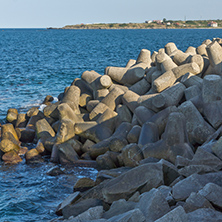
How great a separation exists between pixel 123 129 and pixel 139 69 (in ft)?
10.7

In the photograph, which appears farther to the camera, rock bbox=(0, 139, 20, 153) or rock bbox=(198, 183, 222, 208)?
rock bbox=(0, 139, 20, 153)

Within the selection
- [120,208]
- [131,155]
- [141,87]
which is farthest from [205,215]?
[141,87]

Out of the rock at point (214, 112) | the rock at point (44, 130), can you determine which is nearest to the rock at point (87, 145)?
the rock at point (44, 130)

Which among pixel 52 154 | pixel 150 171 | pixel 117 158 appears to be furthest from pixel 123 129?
pixel 150 171

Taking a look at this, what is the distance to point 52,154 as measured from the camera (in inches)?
366

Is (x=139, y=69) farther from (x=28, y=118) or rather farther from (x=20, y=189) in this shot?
(x=20, y=189)

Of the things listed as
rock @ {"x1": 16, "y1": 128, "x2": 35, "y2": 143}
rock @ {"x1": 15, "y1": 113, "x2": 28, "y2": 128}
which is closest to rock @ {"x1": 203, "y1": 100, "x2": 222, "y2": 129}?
rock @ {"x1": 16, "y1": 128, "x2": 35, "y2": 143}

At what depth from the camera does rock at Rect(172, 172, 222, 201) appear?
Result: 4902mm

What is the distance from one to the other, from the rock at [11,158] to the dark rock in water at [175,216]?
6.13 m

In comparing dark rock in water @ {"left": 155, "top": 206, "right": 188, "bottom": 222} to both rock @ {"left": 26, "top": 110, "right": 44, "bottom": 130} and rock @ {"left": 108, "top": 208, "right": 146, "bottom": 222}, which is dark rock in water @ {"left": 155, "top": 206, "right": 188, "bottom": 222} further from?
rock @ {"left": 26, "top": 110, "right": 44, "bottom": 130}

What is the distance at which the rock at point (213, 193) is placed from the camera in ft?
15.0

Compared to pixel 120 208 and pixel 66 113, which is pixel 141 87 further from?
pixel 120 208

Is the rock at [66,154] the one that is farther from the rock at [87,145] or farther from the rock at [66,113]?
the rock at [66,113]

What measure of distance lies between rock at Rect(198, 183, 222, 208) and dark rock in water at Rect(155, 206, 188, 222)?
63cm
